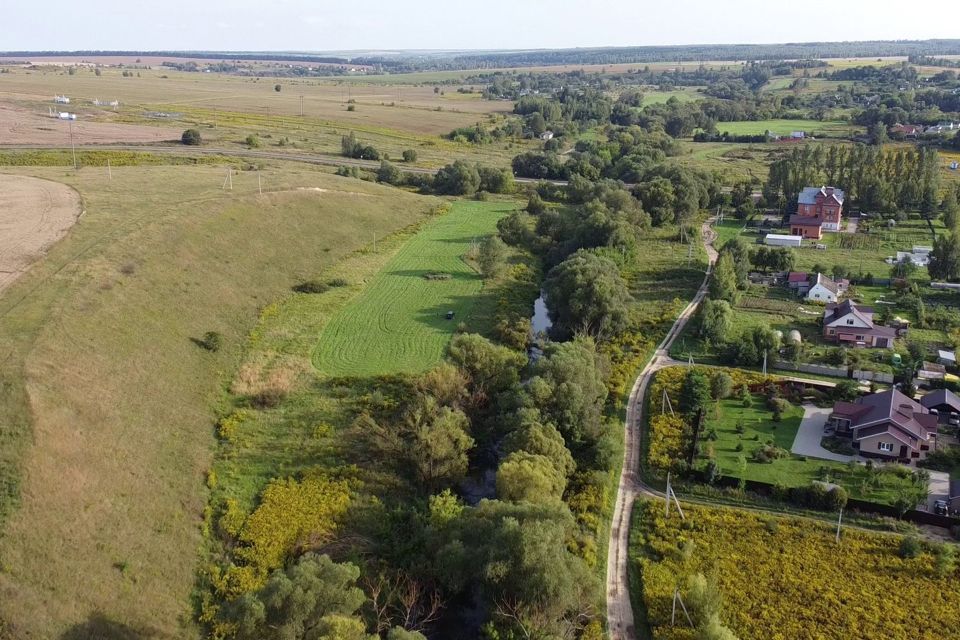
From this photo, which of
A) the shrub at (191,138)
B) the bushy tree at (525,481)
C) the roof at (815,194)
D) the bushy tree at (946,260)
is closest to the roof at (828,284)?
the bushy tree at (946,260)

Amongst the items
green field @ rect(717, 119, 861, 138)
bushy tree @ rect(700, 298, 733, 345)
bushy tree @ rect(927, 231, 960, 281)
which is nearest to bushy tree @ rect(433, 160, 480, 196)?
bushy tree @ rect(700, 298, 733, 345)

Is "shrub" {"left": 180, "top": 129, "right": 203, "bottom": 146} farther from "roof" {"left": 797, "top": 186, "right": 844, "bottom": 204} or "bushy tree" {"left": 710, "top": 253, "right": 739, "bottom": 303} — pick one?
"roof" {"left": 797, "top": 186, "right": 844, "bottom": 204}

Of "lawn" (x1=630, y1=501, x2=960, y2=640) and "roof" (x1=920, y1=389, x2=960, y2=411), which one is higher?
"roof" (x1=920, y1=389, x2=960, y2=411)

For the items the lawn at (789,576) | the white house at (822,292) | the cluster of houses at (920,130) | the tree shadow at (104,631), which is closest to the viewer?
the tree shadow at (104,631)

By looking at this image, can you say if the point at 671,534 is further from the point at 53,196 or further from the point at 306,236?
the point at 53,196

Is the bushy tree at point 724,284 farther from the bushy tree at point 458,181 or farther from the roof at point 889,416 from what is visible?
the bushy tree at point 458,181

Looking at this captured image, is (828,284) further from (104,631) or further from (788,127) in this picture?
(788,127)

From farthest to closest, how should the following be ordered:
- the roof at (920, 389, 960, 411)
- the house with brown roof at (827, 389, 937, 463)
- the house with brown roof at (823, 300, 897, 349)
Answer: the house with brown roof at (823, 300, 897, 349) → the roof at (920, 389, 960, 411) → the house with brown roof at (827, 389, 937, 463)

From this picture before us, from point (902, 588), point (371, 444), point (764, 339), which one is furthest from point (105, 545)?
point (764, 339)
